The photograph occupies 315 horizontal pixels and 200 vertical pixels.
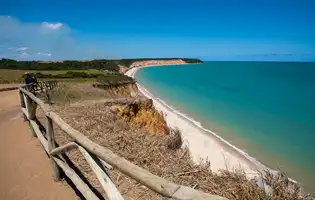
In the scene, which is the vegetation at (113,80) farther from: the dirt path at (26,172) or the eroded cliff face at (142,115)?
the dirt path at (26,172)

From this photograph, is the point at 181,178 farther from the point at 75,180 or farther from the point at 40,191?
the point at 40,191

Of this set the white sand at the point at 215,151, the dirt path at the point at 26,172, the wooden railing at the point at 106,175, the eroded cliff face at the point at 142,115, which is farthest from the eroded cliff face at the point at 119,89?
the wooden railing at the point at 106,175

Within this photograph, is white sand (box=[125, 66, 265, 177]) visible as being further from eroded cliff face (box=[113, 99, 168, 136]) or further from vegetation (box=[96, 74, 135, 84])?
vegetation (box=[96, 74, 135, 84])

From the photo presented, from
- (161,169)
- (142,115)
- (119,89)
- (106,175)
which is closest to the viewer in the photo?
(106,175)

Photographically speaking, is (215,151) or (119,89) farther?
(119,89)

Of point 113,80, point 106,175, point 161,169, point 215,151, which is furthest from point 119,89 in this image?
point 106,175

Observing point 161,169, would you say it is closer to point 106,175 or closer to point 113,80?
point 106,175
